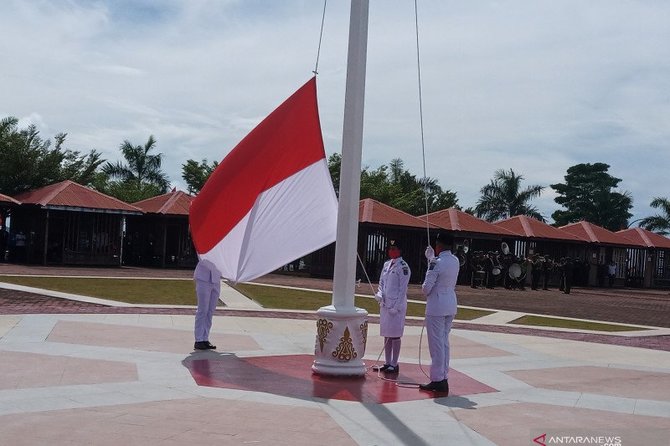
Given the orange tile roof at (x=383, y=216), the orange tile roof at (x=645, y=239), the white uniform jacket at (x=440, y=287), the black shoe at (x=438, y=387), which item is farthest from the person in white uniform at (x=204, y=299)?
the orange tile roof at (x=645, y=239)

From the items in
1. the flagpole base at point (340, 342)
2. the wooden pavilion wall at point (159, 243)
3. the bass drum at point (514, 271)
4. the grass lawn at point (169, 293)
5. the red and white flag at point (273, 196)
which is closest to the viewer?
the flagpole base at point (340, 342)

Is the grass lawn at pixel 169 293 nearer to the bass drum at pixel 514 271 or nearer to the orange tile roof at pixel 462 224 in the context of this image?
the bass drum at pixel 514 271

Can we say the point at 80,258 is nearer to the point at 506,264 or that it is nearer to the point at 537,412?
the point at 506,264

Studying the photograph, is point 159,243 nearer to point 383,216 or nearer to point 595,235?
point 383,216

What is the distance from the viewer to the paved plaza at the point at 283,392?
643 cm

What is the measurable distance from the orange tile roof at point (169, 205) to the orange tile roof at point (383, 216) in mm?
7951

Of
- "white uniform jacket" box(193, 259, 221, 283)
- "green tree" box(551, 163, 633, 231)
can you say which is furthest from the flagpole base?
"green tree" box(551, 163, 633, 231)

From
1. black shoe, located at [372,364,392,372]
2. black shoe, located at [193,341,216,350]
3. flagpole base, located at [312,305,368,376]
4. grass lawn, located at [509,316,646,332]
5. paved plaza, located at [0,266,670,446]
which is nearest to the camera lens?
paved plaza, located at [0,266,670,446]

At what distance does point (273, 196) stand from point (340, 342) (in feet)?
6.34

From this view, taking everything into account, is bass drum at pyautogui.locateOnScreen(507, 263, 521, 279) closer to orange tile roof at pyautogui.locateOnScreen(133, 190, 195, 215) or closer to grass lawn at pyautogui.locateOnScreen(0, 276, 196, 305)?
orange tile roof at pyautogui.locateOnScreen(133, 190, 195, 215)

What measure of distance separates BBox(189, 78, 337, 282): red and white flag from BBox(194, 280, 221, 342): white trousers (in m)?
1.19

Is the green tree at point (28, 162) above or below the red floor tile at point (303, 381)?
above

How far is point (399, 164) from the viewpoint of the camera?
55.4 m

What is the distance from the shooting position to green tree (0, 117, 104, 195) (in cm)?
3841
